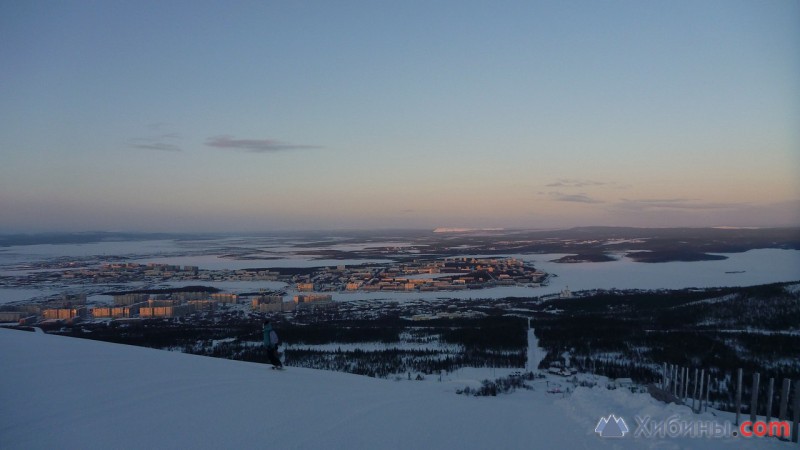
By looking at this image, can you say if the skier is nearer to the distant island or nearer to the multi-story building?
the multi-story building

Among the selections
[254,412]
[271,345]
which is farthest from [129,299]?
[254,412]

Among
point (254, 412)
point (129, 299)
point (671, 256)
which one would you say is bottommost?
point (129, 299)

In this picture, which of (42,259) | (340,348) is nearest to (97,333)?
(340,348)

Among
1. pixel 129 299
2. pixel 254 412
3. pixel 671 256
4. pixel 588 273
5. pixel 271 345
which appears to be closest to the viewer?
pixel 254 412

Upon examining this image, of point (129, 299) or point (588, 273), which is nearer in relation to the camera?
point (129, 299)

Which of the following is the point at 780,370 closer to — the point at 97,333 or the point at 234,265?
the point at 97,333

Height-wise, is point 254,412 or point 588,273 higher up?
point 254,412

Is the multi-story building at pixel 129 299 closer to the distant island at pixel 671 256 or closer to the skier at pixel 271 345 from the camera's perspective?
the skier at pixel 271 345

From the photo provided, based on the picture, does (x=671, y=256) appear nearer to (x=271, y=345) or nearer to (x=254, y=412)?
(x=271, y=345)

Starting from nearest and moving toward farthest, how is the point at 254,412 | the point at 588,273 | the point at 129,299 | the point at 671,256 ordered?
the point at 254,412
the point at 129,299
the point at 588,273
the point at 671,256
